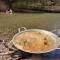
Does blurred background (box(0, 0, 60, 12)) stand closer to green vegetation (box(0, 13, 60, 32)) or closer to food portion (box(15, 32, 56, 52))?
green vegetation (box(0, 13, 60, 32))

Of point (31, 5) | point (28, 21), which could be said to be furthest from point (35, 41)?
point (31, 5)

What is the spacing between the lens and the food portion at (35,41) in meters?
1.44

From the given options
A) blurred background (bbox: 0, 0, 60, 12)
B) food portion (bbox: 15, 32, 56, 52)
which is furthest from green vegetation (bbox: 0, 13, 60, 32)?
food portion (bbox: 15, 32, 56, 52)

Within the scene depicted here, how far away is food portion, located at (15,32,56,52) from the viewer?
1.44 meters

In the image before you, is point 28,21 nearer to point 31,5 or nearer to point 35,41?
point 31,5

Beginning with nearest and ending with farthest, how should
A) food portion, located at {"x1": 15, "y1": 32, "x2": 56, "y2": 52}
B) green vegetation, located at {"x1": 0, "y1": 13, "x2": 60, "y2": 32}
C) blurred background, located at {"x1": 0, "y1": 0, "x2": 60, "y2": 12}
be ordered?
food portion, located at {"x1": 15, "y1": 32, "x2": 56, "y2": 52}, green vegetation, located at {"x1": 0, "y1": 13, "x2": 60, "y2": 32}, blurred background, located at {"x1": 0, "y1": 0, "x2": 60, "y2": 12}

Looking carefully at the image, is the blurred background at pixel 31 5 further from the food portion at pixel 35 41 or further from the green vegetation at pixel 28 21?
the food portion at pixel 35 41

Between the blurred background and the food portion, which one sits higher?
the blurred background

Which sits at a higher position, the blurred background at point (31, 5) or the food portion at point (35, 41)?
the blurred background at point (31, 5)

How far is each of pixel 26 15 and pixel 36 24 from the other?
1.37 ft

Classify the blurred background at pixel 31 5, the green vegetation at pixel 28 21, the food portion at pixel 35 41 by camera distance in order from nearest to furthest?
the food portion at pixel 35 41 < the green vegetation at pixel 28 21 < the blurred background at pixel 31 5

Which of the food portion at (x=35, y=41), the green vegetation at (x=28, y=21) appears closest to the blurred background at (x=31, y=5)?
the green vegetation at (x=28, y=21)

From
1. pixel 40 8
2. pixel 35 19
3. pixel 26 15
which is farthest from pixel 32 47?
pixel 40 8

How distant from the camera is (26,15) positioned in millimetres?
2623
